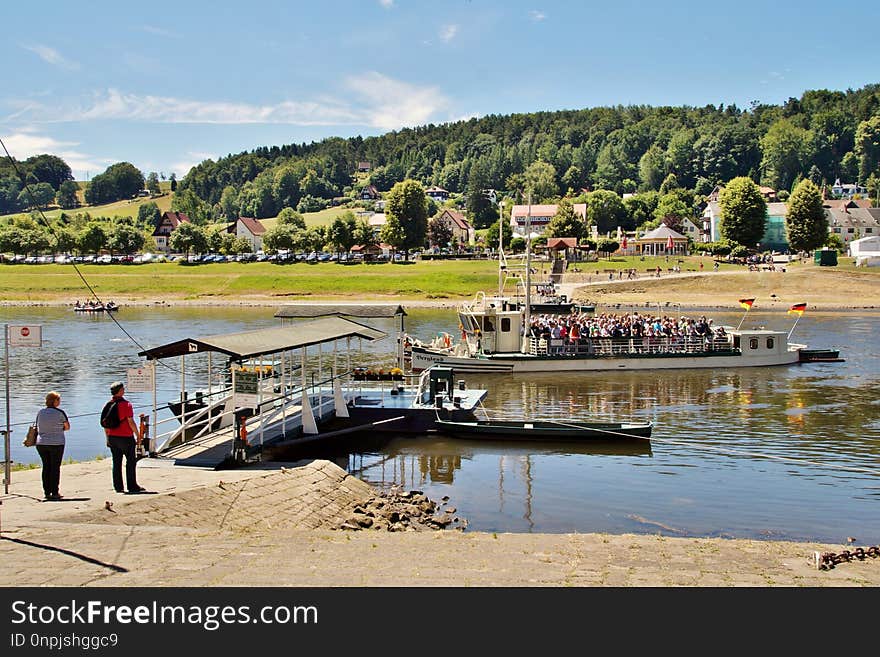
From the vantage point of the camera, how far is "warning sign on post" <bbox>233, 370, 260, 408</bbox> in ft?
75.3

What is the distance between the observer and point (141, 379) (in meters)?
19.9

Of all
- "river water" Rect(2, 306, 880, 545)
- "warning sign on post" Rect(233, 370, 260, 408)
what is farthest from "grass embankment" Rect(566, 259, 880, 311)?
"warning sign on post" Rect(233, 370, 260, 408)

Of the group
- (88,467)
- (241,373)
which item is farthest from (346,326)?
(88,467)

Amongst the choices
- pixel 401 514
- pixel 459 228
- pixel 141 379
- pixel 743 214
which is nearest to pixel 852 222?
pixel 743 214

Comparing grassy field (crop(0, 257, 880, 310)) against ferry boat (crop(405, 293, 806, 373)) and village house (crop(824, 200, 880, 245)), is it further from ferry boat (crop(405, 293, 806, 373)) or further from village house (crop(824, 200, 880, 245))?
village house (crop(824, 200, 880, 245))

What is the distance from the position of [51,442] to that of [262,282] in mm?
95169

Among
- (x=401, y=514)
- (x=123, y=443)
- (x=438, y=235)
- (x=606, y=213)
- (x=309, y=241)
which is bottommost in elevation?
(x=401, y=514)

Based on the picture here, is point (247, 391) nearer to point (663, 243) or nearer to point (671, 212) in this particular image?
point (663, 243)

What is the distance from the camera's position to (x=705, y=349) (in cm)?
4559

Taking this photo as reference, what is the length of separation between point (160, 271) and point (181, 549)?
116545mm

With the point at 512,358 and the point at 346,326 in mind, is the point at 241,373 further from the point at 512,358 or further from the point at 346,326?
the point at 512,358

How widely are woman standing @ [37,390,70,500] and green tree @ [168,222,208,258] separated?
126450mm
